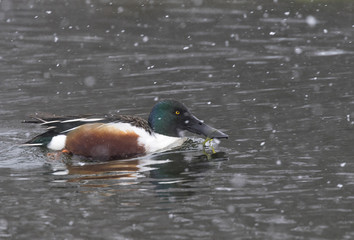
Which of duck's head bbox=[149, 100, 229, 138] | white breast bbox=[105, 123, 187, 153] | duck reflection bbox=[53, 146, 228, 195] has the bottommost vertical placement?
duck reflection bbox=[53, 146, 228, 195]

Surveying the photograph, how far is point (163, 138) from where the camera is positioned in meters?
11.2

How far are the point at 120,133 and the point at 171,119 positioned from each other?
922mm

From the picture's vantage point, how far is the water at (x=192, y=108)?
26.3ft

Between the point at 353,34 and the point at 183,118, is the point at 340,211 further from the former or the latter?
the point at 353,34

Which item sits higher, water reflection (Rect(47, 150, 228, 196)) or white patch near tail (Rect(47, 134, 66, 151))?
white patch near tail (Rect(47, 134, 66, 151))

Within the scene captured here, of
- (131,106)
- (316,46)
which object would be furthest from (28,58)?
(316,46)

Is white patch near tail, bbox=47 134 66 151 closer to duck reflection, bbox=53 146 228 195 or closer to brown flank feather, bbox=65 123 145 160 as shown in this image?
brown flank feather, bbox=65 123 145 160

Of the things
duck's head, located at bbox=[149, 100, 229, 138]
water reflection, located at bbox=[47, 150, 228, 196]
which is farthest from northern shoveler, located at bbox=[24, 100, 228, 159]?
water reflection, located at bbox=[47, 150, 228, 196]

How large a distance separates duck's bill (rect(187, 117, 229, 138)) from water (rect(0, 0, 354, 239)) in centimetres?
21

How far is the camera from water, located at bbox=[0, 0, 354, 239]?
802cm

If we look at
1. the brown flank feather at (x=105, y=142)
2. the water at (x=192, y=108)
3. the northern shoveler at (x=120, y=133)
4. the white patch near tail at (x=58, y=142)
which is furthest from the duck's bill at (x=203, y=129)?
the white patch near tail at (x=58, y=142)

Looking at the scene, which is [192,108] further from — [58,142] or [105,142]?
[58,142]

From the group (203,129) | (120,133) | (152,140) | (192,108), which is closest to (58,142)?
(120,133)

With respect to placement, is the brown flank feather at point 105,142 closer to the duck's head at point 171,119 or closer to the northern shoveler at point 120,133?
the northern shoveler at point 120,133
